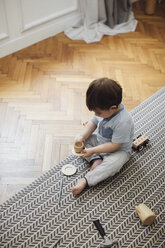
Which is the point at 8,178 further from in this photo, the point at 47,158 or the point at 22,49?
the point at 22,49

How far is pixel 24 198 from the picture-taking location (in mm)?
1337

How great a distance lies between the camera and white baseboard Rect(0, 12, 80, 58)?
2195 millimetres

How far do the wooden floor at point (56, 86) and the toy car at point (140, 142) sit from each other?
317 mm

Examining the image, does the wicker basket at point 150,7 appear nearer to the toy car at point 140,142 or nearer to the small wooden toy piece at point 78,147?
the toy car at point 140,142

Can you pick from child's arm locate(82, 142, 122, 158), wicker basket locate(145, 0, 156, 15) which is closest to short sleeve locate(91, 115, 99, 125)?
child's arm locate(82, 142, 122, 158)

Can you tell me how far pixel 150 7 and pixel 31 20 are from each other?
1.22 meters

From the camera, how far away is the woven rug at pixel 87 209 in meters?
1.19

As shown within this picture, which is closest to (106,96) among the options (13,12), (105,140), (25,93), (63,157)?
(105,140)

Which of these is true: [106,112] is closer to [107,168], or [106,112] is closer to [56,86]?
[107,168]

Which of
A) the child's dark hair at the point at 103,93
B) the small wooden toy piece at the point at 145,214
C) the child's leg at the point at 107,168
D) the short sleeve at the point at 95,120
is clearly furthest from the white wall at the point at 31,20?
the small wooden toy piece at the point at 145,214

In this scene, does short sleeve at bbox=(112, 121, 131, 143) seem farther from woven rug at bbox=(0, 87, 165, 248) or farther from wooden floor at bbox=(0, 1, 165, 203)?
wooden floor at bbox=(0, 1, 165, 203)

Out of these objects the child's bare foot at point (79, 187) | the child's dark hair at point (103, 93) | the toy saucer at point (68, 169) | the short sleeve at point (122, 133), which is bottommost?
the toy saucer at point (68, 169)

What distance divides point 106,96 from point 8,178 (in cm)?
65

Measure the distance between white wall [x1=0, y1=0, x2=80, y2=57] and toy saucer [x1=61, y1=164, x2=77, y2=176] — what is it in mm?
1158
